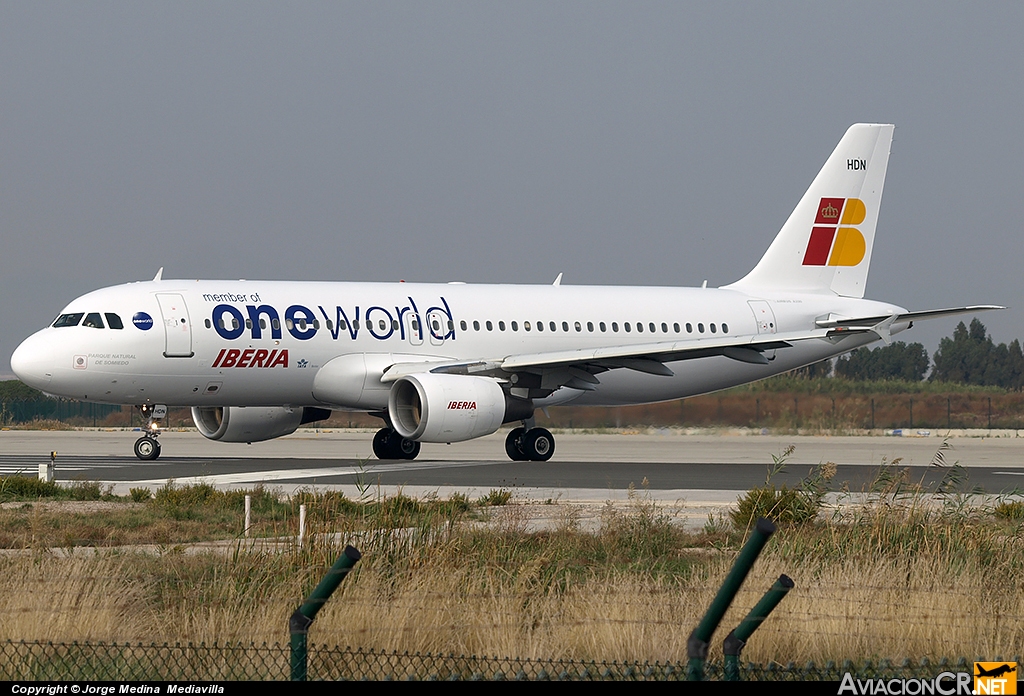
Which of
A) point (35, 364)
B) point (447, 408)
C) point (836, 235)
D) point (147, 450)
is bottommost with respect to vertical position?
point (147, 450)

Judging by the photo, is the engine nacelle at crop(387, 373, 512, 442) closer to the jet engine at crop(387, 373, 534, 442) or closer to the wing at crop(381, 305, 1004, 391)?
the jet engine at crop(387, 373, 534, 442)

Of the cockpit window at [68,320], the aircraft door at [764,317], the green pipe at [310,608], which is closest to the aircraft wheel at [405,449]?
the cockpit window at [68,320]

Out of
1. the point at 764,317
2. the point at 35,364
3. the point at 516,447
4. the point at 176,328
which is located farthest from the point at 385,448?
the point at 764,317

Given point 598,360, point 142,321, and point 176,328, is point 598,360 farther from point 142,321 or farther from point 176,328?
point 142,321

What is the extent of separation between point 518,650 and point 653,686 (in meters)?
1.90

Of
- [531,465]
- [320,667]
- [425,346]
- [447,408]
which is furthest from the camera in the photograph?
[425,346]

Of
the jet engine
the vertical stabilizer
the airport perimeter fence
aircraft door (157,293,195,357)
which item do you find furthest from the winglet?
the airport perimeter fence

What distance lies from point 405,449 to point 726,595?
24439 millimetres

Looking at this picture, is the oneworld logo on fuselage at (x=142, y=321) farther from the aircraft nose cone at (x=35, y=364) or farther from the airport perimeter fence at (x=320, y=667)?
the airport perimeter fence at (x=320, y=667)

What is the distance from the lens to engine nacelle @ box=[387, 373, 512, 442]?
27375mm

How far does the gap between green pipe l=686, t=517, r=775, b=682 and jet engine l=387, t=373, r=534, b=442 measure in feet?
68.3

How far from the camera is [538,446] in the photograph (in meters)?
30.7

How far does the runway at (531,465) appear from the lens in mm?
22391

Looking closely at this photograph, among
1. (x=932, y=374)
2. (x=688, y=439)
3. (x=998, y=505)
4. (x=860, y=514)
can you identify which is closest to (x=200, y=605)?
(x=860, y=514)
